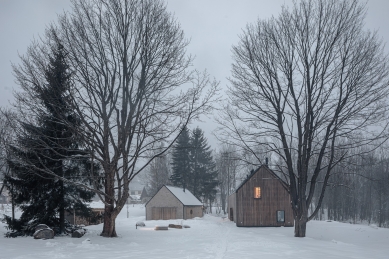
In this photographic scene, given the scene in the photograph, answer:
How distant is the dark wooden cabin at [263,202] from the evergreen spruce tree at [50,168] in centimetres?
1999

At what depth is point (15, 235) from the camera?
19.4 metres

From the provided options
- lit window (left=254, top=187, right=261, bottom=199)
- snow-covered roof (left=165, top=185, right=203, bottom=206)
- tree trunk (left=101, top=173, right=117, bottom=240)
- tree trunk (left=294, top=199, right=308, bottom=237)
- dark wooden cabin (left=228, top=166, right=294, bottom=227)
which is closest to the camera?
tree trunk (left=101, top=173, right=117, bottom=240)

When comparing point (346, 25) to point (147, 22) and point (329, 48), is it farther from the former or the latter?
point (147, 22)

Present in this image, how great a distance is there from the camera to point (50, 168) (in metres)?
20.1

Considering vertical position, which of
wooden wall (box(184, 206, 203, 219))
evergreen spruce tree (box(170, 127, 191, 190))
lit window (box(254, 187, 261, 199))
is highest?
evergreen spruce tree (box(170, 127, 191, 190))

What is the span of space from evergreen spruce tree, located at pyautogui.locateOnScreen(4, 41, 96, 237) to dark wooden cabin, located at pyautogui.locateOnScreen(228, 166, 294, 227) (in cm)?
1999

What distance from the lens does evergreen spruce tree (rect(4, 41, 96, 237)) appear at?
18703 mm

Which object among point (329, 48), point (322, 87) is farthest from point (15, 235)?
point (329, 48)

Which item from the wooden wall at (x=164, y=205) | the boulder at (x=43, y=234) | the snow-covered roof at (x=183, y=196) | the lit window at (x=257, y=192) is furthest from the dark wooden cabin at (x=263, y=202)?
the boulder at (x=43, y=234)

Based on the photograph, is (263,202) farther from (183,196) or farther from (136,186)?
(136,186)

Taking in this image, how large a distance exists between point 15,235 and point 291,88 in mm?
16745

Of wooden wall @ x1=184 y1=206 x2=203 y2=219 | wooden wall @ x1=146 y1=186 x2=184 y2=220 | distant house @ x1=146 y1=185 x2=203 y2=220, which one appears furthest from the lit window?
wooden wall @ x1=184 y1=206 x2=203 y2=219

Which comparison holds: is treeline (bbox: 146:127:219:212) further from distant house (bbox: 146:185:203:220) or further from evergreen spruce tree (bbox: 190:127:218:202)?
distant house (bbox: 146:185:203:220)

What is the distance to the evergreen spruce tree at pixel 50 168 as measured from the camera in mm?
18703
